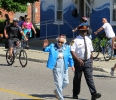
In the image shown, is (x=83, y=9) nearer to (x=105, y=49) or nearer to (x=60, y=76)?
(x=105, y=49)

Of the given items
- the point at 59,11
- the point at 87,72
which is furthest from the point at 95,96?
the point at 59,11

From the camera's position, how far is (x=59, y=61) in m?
11.2

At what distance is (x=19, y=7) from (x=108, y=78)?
16.3m

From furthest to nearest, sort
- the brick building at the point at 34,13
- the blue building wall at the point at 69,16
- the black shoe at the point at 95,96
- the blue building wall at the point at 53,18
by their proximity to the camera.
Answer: the brick building at the point at 34,13 → the blue building wall at the point at 53,18 → the blue building wall at the point at 69,16 → the black shoe at the point at 95,96

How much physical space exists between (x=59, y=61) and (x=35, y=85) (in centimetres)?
310

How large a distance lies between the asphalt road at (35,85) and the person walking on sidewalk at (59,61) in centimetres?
96

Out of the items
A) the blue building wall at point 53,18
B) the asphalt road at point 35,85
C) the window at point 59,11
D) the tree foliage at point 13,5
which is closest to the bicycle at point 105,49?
the asphalt road at point 35,85

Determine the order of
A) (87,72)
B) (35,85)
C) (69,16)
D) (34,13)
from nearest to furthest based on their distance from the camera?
(87,72)
(35,85)
(69,16)
(34,13)

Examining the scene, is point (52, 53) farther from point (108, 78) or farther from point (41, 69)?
point (41, 69)

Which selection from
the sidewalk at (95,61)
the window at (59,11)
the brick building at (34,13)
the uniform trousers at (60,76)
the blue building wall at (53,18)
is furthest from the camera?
the brick building at (34,13)

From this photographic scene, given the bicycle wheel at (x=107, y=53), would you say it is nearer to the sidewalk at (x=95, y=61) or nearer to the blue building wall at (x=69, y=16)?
the sidewalk at (x=95, y=61)

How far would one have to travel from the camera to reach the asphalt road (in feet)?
40.5

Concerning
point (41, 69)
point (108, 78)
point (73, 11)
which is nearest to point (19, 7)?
point (73, 11)

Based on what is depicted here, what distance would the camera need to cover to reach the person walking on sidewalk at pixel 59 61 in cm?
1104
